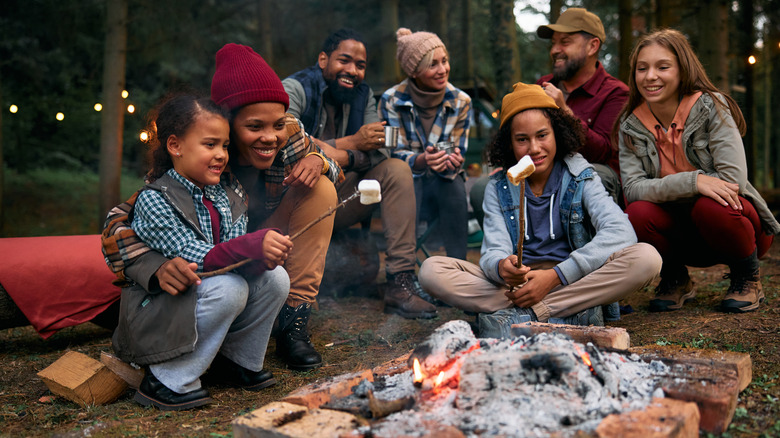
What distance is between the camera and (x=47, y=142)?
425 inches

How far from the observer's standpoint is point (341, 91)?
4203mm

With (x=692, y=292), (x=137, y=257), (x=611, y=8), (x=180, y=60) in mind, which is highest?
(x=611, y=8)

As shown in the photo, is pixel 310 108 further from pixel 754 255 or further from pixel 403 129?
pixel 754 255

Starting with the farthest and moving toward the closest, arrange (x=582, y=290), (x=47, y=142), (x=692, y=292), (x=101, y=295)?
(x=47, y=142), (x=692, y=292), (x=101, y=295), (x=582, y=290)

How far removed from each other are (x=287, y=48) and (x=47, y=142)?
5896mm

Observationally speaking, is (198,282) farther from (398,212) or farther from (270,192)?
Result: (398,212)

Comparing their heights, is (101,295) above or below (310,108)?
below

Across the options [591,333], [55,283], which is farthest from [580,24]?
[55,283]

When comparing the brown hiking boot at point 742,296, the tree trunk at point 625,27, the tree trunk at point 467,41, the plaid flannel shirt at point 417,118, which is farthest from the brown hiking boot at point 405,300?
the tree trunk at point 467,41

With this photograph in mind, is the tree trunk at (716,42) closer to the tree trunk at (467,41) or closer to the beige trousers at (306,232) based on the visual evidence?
the beige trousers at (306,232)

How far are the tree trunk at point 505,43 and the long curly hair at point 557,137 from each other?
4070 millimetres

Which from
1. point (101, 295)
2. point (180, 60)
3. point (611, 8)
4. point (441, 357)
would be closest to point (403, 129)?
point (101, 295)

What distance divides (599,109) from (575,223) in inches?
51.6

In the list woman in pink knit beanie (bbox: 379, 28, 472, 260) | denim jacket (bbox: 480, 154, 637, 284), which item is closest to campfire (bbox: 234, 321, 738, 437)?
denim jacket (bbox: 480, 154, 637, 284)
